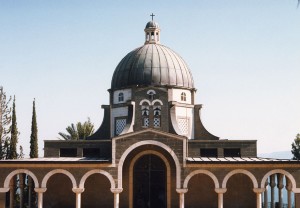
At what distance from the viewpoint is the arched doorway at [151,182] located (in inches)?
1660

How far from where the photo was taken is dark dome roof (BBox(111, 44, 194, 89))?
162ft

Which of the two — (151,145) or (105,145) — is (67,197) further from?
(151,145)

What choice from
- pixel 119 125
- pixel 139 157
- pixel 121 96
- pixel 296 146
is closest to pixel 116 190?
pixel 139 157

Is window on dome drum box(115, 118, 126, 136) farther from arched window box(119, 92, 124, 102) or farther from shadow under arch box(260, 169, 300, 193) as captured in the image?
shadow under arch box(260, 169, 300, 193)

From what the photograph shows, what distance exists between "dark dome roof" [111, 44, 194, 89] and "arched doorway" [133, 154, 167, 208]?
9.49 metres

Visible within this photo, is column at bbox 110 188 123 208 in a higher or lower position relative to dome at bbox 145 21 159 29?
lower

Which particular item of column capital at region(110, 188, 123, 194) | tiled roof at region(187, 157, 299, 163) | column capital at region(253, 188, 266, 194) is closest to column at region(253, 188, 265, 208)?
column capital at region(253, 188, 266, 194)

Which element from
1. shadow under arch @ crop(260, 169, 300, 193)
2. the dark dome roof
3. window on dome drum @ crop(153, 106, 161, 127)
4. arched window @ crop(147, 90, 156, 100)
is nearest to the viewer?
shadow under arch @ crop(260, 169, 300, 193)

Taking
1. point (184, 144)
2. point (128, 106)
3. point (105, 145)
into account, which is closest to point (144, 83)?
point (128, 106)

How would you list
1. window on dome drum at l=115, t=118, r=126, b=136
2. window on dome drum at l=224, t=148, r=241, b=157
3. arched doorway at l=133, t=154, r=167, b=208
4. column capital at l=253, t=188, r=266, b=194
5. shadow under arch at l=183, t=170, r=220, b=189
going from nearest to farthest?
column capital at l=253, t=188, r=266, b=194
shadow under arch at l=183, t=170, r=220, b=189
arched doorway at l=133, t=154, r=167, b=208
window on dome drum at l=224, t=148, r=241, b=157
window on dome drum at l=115, t=118, r=126, b=136

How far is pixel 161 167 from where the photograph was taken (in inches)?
1661

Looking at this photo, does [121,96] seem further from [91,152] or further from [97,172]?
[97,172]

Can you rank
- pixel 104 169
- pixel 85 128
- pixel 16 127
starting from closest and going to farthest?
pixel 104 169 → pixel 16 127 → pixel 85 128

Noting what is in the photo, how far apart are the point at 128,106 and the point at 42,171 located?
11.2 m
